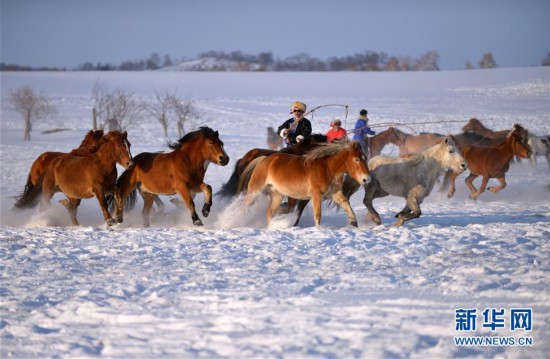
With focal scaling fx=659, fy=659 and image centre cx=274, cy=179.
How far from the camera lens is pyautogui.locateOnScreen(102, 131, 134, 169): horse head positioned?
857cm

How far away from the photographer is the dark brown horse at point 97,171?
8.70m

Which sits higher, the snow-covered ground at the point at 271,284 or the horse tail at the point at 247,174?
the horse tail at the point at 247,174

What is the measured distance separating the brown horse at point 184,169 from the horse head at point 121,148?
1.60ft

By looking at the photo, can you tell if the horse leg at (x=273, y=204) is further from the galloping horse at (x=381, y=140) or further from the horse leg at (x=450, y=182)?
the galloping horse at (x=381, y=140)

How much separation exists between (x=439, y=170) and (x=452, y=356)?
4.92 m

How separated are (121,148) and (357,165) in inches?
121

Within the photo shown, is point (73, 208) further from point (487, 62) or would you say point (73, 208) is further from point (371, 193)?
point (487, 62)

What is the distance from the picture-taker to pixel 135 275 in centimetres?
614

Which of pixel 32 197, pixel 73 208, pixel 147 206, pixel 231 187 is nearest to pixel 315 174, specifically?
pixel 231 187

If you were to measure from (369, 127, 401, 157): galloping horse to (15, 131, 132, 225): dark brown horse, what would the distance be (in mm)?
9994

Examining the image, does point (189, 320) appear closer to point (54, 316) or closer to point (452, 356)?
point (54, 316)

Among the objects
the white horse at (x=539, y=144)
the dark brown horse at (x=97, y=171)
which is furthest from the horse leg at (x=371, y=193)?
the white horse at (x=539, y=144)

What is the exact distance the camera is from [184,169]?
8836 millimetres

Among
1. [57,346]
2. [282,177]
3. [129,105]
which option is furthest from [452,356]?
[129,105]
